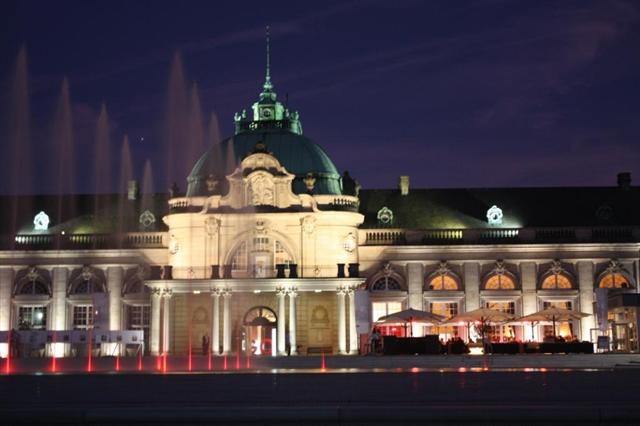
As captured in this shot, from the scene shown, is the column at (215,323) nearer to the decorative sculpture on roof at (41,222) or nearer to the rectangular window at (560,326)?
the decorative sculpture on roof at (41,222)

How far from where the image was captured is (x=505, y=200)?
69.7 meters

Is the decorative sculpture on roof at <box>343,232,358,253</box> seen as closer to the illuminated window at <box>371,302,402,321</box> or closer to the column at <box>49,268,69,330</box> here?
the illuminated window at <box>371,302,402,321</box>

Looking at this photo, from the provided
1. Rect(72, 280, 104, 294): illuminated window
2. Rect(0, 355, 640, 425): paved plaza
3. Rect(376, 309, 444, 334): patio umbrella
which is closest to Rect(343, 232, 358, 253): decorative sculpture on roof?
Rect(376, 309, 444, 334): patio umbrella

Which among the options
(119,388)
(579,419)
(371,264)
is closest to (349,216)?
(371,264)

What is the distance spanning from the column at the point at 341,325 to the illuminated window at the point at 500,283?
10.2 meters

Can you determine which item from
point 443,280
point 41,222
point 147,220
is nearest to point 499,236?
point 443,280

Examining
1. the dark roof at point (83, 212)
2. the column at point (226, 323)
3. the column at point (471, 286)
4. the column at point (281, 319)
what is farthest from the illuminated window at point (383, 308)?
the dark roof at point (83, 212)

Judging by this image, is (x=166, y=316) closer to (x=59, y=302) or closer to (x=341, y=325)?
(x=59, y=302)

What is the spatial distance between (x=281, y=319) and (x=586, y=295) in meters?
19.2

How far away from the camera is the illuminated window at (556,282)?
65062 mm

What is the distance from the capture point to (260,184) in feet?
207

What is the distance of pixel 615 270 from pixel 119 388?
44133 millimetres

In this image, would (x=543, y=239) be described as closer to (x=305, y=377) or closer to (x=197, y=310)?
(x=197, y=310)

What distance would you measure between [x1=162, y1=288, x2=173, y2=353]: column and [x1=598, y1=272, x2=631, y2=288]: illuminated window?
26.4 meters
